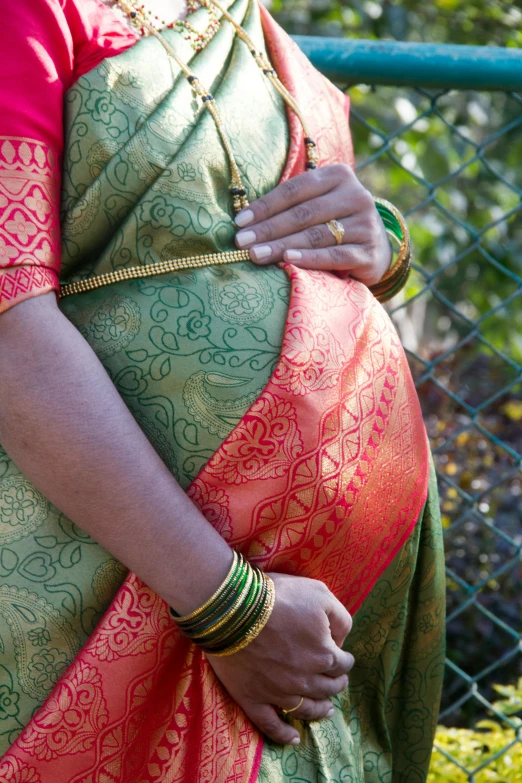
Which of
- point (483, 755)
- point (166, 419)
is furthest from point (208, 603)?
point (483, 755)

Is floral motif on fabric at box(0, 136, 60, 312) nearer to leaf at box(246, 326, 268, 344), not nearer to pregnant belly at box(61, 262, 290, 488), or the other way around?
pregnant belly at box(61, 262, 290, 488)

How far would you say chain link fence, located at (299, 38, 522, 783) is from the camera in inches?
68.3

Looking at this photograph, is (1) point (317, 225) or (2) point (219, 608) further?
(1) point (317, 225)

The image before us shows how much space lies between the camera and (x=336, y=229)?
120cm

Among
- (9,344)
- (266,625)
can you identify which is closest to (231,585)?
(266,625)

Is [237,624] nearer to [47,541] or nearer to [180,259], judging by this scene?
[47,541]

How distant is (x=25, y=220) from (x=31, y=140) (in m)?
0.09

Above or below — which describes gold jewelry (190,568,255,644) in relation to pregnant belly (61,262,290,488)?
below

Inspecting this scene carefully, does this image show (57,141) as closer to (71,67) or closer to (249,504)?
(71,67)

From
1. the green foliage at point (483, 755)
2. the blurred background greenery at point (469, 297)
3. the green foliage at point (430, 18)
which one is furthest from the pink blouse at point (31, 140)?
the green foliage at point (430, 18)

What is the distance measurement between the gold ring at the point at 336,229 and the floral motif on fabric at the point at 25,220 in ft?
1.42

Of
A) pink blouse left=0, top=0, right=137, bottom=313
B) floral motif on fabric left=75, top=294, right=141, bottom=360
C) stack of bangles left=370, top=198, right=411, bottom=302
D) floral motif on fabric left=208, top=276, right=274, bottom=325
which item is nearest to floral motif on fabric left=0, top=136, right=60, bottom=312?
pink blouse left=0, top=0, right=137, bottom=313

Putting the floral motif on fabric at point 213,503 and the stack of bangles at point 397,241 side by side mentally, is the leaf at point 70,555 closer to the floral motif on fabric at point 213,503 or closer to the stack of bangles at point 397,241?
the floral motif on fabric at point 213,503

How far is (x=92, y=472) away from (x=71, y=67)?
0.49m
